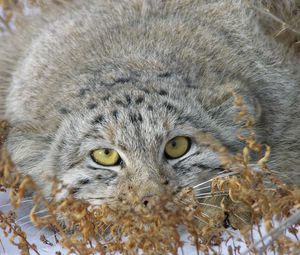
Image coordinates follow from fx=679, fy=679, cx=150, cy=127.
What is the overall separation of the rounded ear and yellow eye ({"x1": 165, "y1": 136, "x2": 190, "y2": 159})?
1.27m

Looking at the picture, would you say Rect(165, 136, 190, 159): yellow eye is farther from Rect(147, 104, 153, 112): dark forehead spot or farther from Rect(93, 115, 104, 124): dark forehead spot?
Rect(93, 115, 104, 124): dark forehead spot

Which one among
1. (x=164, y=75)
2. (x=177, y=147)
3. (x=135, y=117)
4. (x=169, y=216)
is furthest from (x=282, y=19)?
(x=169, y=216)

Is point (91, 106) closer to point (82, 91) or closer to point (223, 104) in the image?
point (82, 91)

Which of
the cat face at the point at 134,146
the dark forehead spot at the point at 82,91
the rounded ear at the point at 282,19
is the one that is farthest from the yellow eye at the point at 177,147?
the rounded ear at the point at 282,19

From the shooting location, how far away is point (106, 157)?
3.84 m

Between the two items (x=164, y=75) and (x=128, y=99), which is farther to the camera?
(x=164, y=75)

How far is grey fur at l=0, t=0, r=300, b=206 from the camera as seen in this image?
12.5 feet

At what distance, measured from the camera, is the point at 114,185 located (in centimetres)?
375

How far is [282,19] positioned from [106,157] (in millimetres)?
2041

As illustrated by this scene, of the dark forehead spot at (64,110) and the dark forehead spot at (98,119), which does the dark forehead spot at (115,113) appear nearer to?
the dark forehead spot at (98,119)

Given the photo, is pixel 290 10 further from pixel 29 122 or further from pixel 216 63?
pixel 29 122

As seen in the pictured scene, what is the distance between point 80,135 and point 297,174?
4.58 feet

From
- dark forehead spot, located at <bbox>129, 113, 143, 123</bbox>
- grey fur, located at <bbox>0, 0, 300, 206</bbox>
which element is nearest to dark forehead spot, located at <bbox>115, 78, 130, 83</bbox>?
grey fur, located at <bbox>0, 0, 300, 206</bbox>

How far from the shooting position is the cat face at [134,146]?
3.71 metres
